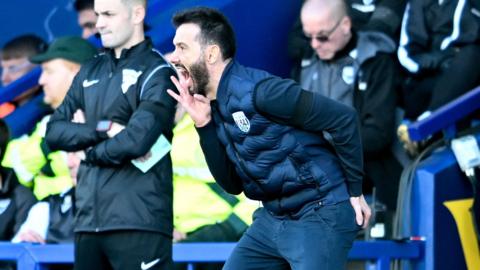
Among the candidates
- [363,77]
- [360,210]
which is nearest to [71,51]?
[363,77]

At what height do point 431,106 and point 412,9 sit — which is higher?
point 412,9

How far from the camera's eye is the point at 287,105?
19.6ft

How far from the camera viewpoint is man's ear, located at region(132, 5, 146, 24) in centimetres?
723

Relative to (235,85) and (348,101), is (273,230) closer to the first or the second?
(235,85)

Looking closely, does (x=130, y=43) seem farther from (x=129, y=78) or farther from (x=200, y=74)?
(x=200, y=74)

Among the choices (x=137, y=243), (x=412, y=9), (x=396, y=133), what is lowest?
(x=137, y=243)

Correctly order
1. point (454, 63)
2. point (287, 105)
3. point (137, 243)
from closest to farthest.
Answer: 1. point (287, 105)
2. point (137, 243)
3. point (454, 63)

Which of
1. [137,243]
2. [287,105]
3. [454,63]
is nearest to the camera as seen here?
[287,105]

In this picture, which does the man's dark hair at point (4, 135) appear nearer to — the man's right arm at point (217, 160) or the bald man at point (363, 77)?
the bald man at point (363, 77)

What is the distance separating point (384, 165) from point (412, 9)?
1.10 m

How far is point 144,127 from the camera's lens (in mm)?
6801

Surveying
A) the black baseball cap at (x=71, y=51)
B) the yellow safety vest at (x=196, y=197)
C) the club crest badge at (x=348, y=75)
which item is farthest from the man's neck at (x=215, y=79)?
the black baseball cap at (x=71, y=51)

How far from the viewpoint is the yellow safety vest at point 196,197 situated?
8.06 meters

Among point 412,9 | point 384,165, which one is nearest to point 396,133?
point 384,165
